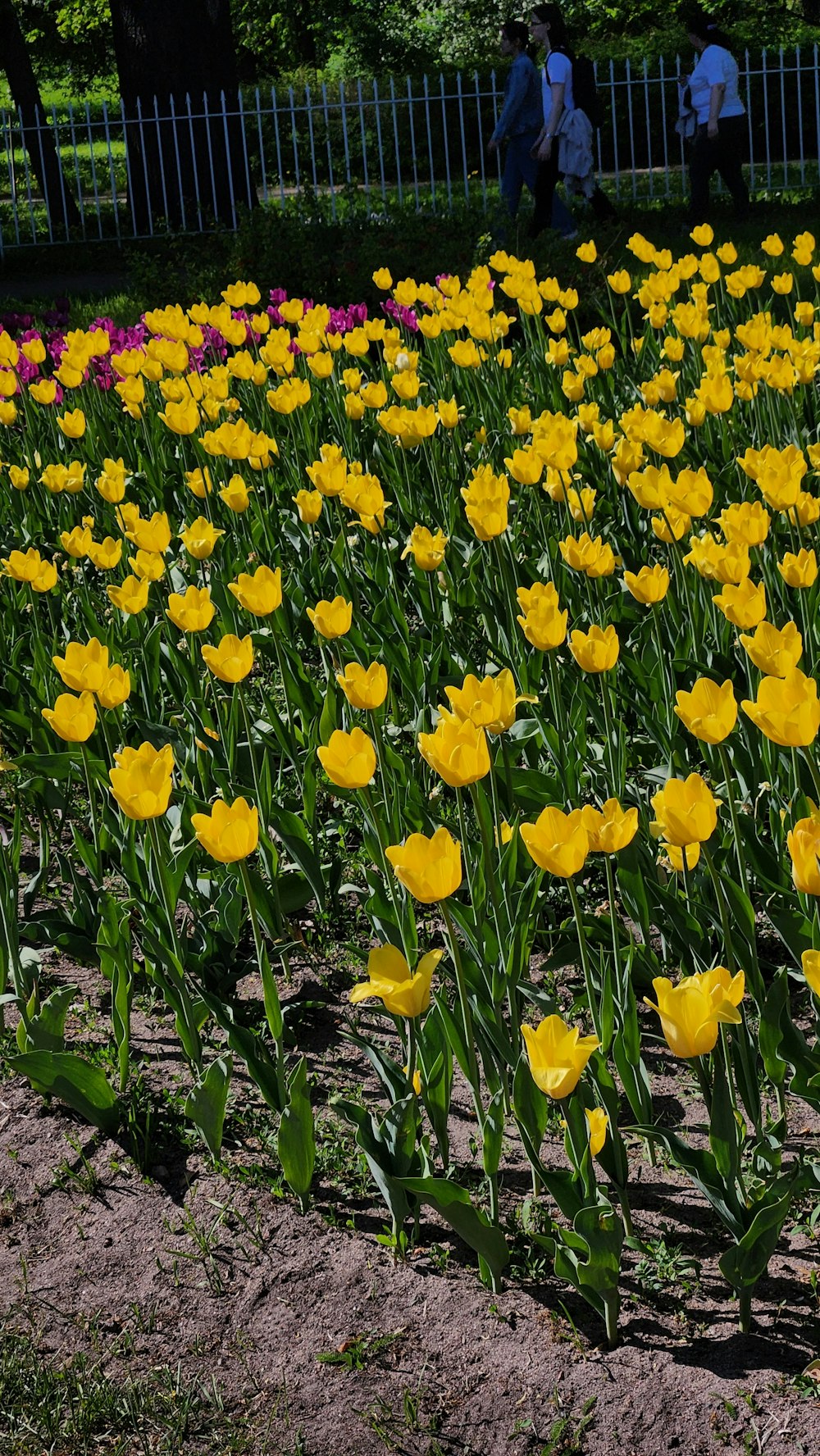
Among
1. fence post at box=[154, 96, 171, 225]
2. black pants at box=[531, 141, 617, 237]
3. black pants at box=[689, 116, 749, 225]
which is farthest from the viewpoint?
fence post at box=[154, 96, 171, 225]

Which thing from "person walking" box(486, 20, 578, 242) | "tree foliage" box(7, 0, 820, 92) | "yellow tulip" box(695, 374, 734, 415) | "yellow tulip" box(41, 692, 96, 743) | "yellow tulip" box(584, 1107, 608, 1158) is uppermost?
"tree foliage" box(7, 0, 820, 92)

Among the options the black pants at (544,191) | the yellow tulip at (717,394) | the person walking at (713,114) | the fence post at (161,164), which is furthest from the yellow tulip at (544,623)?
the fence post at (161,164)

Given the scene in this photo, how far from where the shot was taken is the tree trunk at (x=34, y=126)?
59.8 feet

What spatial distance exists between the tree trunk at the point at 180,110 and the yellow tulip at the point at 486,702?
13566 mm

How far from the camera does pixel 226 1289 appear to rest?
222 cm

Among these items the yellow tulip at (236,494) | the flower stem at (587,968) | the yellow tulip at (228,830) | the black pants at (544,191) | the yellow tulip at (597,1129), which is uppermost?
the black pants at (544,191)

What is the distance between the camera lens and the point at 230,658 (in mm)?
2742

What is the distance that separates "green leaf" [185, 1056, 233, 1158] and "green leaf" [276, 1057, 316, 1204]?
0.44 ft

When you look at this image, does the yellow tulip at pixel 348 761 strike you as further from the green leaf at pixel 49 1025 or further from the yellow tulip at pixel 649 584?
the yellow tulip at pixel 649 584

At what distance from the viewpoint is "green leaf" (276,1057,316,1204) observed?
217 centimetres

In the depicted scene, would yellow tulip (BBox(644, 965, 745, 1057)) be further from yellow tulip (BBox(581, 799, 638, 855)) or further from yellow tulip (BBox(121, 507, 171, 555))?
yellow tulip (BBox(121, 507, 171, 555))

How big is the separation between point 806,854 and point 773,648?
595mm

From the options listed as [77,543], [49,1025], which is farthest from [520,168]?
[49,1025]

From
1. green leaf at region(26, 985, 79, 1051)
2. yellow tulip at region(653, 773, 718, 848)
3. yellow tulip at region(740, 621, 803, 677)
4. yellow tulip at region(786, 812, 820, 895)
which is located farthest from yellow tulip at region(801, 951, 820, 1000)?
green leaf at region(26, 985, 79, 1051)
